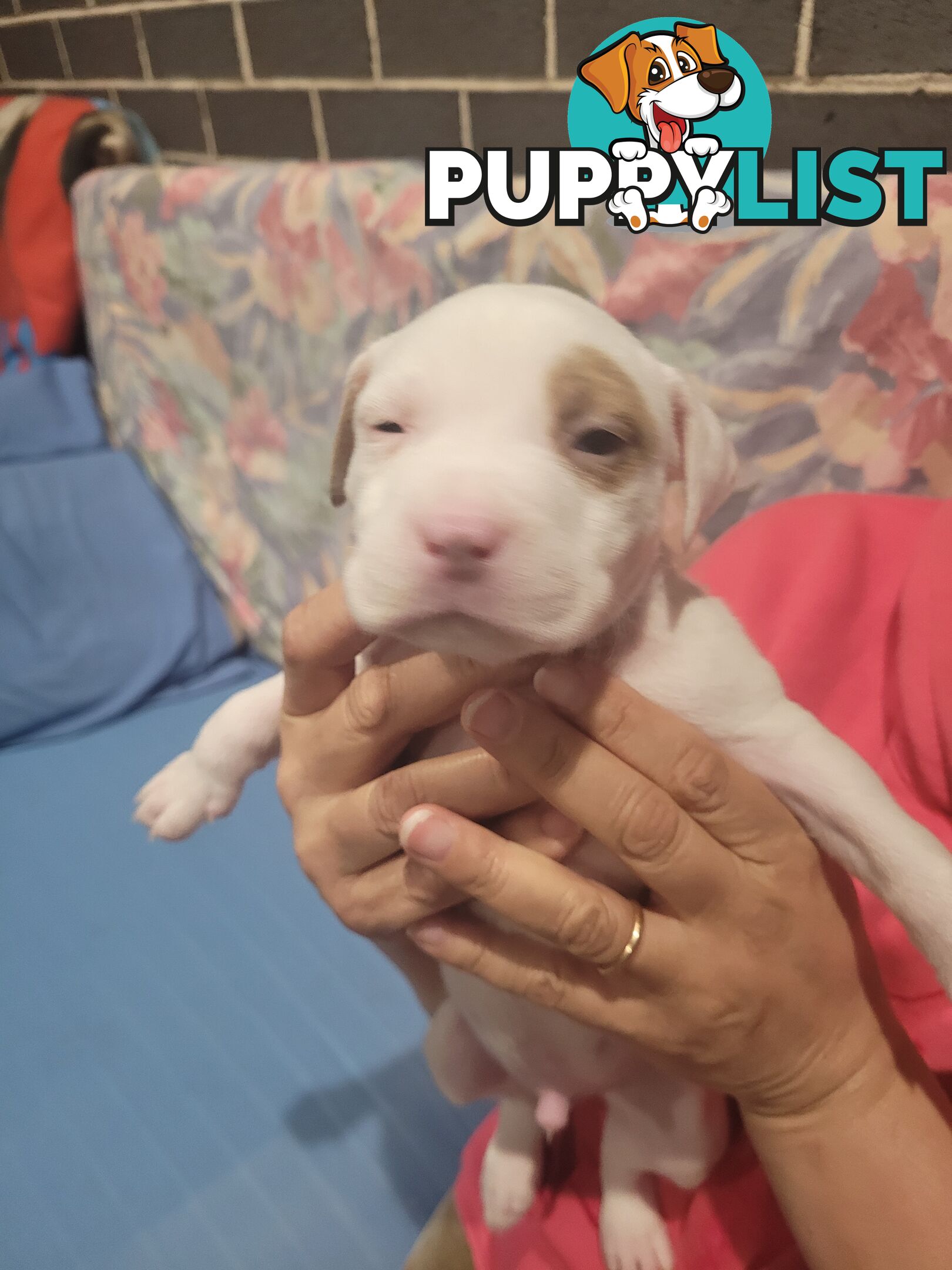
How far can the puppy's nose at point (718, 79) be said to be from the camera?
1279mm

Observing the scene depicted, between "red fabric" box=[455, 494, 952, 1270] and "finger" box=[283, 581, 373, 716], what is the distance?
19.9 inches

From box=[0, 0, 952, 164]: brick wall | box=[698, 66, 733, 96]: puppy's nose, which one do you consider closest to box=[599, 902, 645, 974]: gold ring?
box=[0, 0, 952, 164]: brick wall

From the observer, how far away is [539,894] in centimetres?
68

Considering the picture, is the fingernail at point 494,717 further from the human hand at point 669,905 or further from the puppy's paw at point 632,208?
the puppy's paw at point 632,208

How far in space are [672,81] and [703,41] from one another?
6 centimetres

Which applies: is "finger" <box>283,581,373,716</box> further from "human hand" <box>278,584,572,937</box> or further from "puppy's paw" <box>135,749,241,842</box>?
"puppy's paw" <box>135,749,241,842</box>

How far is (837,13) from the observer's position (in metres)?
1.17

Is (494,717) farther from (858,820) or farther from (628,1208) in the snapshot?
(628,1208)

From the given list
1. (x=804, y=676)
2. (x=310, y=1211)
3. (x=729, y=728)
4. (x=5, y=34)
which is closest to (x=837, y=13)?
(x=804, y=676)

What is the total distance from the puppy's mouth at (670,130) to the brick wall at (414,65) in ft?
0.41

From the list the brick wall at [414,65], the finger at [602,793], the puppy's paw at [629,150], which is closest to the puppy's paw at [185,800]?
the finger at [602,793]

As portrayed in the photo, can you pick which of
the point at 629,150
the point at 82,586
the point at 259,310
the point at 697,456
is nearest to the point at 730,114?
the point at 629,150

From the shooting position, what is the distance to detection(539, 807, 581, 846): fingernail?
766mm

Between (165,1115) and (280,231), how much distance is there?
1543 millimetres
